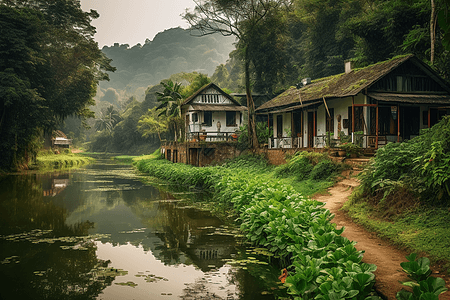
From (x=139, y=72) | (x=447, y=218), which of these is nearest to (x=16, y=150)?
(x=447, y=218)

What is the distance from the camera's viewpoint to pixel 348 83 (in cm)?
2153

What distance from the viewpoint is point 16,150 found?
29.9 meters

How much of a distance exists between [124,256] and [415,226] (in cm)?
681

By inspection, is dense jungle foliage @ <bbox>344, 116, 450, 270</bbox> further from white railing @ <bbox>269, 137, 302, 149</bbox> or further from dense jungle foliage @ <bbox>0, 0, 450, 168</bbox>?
white railing @ <bbox>269, 137, 302, 149</bbox>

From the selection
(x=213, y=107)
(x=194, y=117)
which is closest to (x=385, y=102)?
(x=213, y=107)

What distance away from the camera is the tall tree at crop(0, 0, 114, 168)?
2705 centimetres

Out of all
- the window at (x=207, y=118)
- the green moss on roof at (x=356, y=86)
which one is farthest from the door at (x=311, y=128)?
the window at (x=207, y=118)

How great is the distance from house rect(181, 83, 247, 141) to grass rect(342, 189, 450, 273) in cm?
2805

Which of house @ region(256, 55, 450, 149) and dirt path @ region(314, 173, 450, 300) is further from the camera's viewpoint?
house @ region(256, 55, 450, 149)

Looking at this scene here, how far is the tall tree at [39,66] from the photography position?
27047mm

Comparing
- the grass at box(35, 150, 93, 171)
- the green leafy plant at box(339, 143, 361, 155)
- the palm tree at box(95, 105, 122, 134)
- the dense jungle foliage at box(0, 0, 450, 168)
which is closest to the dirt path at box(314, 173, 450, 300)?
the green leafy plant at box(339, 143, 361, 155)

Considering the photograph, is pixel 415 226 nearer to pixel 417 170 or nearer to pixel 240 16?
pixel 417 170

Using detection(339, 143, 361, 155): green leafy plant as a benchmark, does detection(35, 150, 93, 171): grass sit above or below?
below

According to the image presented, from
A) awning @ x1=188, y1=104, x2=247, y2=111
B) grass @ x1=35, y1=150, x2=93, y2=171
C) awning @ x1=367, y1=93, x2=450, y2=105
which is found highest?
awning @ x1=188, y1=104, x2=247, y2=111
